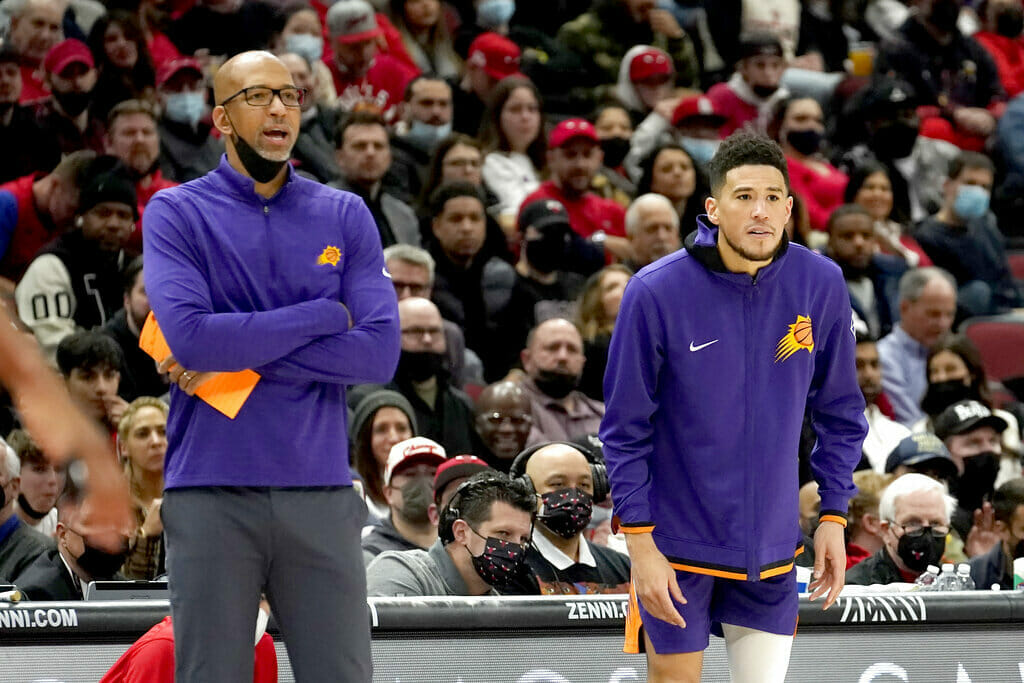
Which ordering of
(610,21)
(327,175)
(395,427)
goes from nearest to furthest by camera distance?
(395,427), (327,175), (610,21)

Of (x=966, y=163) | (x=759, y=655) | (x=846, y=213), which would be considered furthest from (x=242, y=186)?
(x=966, y=163)

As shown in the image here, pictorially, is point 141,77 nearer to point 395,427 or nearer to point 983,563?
point 395,427

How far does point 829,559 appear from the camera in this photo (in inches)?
162

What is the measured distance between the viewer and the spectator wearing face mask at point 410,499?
644 cm

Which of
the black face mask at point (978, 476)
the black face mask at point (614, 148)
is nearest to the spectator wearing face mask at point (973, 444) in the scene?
the black face mask at point (978, 476)

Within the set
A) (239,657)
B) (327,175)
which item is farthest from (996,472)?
(239,657)

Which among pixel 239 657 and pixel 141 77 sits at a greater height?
pixel 141 77

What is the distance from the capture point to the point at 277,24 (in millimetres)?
10594

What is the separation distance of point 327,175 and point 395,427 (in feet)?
9.57

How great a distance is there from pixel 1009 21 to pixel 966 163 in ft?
11.9

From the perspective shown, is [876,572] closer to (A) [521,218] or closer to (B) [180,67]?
(A) [521,218]

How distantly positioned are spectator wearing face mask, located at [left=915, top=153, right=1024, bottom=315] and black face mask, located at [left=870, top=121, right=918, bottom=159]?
743 mm

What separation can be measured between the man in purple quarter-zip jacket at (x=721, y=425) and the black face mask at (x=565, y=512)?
196 cm

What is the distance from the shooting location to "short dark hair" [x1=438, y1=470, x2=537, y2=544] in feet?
18.1
